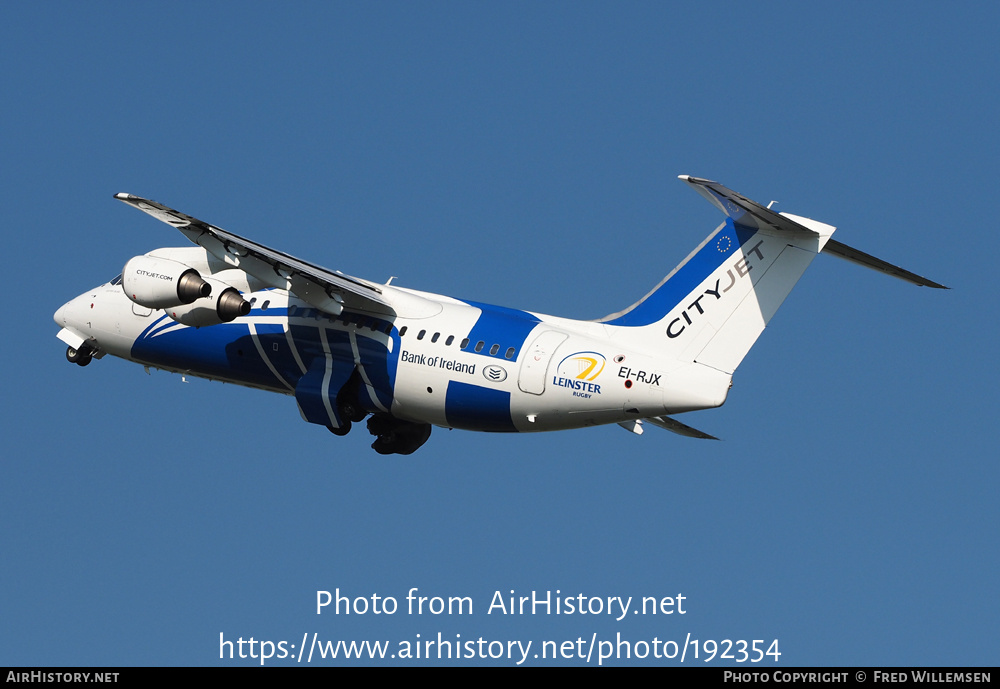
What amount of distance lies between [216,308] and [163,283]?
97 cm

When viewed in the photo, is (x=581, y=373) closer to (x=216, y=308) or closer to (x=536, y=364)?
(x=536, y=364)

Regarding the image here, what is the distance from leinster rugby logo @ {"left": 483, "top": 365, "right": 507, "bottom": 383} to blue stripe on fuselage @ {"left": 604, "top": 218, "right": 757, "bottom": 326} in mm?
1779

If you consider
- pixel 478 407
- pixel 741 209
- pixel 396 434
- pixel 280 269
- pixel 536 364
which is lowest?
pixel 478 407

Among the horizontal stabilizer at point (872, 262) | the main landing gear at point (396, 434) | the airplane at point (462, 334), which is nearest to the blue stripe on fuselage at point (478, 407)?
the airplane at point (462, 334)

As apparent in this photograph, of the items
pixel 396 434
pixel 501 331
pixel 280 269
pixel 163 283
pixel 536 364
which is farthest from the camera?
pixel 396 434

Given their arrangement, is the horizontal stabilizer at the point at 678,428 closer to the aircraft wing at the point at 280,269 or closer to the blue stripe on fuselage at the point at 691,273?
the blue stripe on fuselage at the point at 691,273

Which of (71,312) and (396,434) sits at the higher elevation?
(71,312)

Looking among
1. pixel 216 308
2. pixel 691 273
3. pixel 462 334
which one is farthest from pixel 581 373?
pixel 216 308

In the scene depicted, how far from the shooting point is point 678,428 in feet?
83.2

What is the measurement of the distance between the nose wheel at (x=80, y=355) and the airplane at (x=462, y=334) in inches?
89.1

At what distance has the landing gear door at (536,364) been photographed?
21266 millimetres

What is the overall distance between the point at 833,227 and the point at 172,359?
1035 cm
